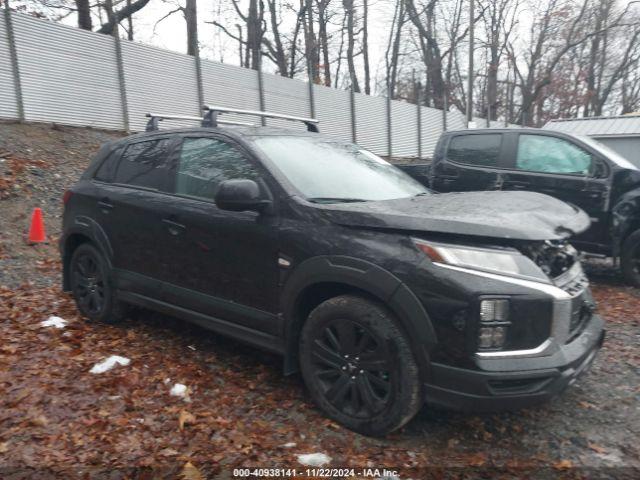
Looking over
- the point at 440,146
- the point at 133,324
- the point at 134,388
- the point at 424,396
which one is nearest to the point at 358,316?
the point at 424,396

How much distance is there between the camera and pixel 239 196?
3.36 metres

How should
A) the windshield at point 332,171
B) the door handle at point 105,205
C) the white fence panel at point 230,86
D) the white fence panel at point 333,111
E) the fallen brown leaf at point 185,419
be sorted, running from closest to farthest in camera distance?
the fallen brown leaf at point 185,419 < the windshield at point 332,171 < the door handle at point 105,205 < the white fence panel at point 230,86 < the white fence panel at point 333,111

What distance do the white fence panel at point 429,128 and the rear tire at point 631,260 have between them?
58.2ft

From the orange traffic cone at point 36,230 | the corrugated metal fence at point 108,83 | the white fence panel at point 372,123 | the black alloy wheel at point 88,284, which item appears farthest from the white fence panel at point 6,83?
the white fence panel at point 372,123

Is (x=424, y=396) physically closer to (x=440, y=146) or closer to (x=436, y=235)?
(x=436, y=235)

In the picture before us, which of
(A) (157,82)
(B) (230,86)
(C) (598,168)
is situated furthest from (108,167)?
(B) (230,86)

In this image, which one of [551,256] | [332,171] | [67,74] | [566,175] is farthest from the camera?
[67,74]

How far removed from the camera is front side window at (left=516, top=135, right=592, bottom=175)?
21.1 feet

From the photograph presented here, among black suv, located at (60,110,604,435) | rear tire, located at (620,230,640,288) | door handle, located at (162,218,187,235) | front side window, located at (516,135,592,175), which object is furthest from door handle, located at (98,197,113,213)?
rear tire, located at (620,230,640,288)

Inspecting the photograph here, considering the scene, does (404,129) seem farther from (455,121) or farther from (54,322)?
(54,322)

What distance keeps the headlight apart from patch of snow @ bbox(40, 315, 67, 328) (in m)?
3.58

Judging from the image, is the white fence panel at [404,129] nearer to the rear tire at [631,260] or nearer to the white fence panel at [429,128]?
the white fence panel at [429,128]

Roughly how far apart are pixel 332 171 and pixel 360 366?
4.70 feet

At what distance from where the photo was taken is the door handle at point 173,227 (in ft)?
13.2
